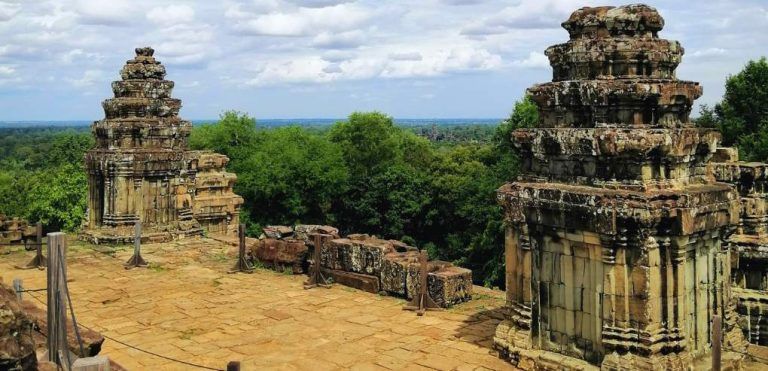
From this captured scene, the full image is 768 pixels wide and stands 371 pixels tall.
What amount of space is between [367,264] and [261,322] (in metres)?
2.36

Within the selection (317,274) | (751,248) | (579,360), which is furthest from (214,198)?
(579,360)

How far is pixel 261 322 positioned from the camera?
9906mm

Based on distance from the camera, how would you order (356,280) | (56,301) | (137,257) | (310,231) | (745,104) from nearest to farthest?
(56,301) < (356,280) < (310,231) < (137,257) < (745,104)

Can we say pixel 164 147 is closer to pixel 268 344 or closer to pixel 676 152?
pixel 268 344

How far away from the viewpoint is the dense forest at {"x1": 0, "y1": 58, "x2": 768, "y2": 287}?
2823 cm

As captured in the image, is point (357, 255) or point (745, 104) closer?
point (357, 255)

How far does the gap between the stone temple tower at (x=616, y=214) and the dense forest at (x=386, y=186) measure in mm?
16700

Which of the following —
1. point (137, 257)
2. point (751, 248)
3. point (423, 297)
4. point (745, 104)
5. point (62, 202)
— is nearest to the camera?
point (423, 297)

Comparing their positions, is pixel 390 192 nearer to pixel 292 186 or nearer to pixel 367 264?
pixel 292 186

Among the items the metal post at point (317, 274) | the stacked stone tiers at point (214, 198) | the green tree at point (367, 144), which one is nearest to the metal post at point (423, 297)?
the metal post at point (317, 274)

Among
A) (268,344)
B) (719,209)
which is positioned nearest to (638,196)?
(719,209)

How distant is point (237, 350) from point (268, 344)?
16.8 inches

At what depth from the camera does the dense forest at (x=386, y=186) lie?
28.2 metres

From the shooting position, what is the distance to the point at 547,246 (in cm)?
764
